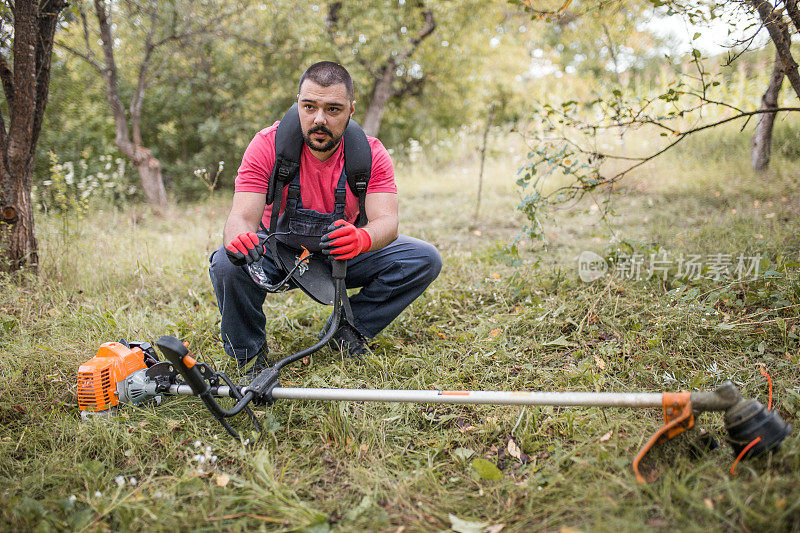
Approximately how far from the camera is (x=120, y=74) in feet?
33.3

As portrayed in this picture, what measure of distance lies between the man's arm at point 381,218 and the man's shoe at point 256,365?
2.92 feet

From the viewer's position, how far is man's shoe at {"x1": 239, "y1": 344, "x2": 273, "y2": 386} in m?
2.79

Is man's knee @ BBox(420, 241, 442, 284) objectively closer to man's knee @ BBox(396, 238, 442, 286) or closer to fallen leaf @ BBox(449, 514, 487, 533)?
man's knee @ BBox(396, 238, 442, 286)

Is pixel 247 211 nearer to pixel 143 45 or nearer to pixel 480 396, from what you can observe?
pixel 480 396

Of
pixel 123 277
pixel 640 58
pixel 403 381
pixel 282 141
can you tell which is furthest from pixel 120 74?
pixel 640 58

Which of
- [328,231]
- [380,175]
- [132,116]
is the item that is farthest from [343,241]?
[132,116]

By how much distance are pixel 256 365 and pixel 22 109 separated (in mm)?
2604

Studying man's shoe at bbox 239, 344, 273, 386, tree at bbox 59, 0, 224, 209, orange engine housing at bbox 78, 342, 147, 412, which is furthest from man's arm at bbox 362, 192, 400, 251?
tree at bbox 59, 0, 224, 209

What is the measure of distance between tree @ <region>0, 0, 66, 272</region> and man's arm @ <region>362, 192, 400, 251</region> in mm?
2653

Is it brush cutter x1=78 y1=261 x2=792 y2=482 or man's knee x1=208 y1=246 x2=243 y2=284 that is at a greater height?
man's knee x1=208 y1=246 x2=243 y2=284

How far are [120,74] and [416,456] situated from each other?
10.7 metres

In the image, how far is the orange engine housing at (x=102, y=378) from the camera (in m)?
2.38

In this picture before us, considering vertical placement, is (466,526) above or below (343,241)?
below

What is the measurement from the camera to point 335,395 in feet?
7.29
